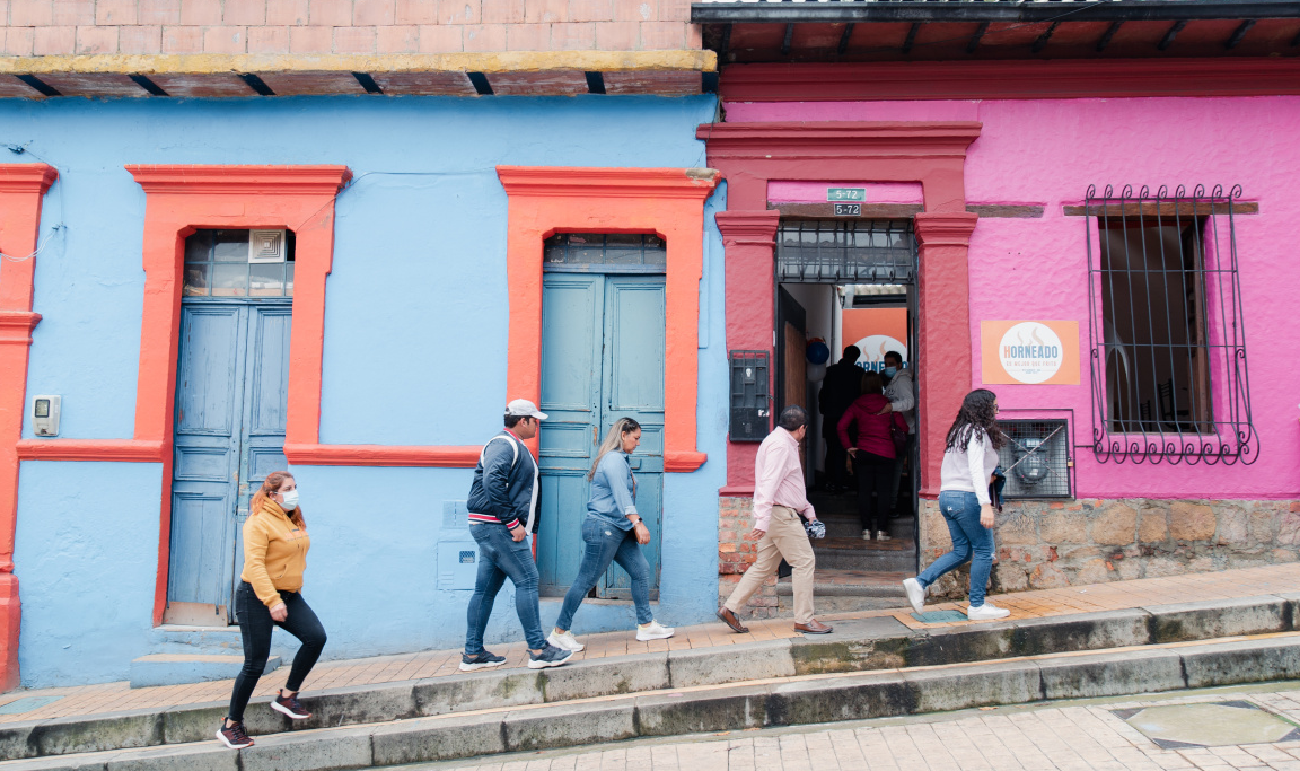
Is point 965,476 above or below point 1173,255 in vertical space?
below

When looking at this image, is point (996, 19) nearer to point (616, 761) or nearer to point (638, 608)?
point (638, 608)

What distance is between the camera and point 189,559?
6824 mm

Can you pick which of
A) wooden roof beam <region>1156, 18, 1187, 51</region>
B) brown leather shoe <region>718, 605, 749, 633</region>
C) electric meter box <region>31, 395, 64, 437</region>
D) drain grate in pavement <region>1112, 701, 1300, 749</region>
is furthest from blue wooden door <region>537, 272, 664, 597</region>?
wooden roof beam <region>1156, 18, 1187, 51</region>

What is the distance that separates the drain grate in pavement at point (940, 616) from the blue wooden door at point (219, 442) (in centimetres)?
508

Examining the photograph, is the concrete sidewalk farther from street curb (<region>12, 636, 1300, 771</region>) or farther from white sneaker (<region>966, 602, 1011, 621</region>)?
street curb (<region>12, 636, 1300, 771</region>)

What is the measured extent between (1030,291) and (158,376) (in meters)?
6.96

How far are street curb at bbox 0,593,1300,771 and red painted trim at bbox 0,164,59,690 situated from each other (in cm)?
160

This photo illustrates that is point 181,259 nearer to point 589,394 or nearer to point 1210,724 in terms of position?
point 589,394

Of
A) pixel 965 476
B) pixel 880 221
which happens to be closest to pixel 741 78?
pixel 880 221

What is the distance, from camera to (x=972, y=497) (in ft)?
18.0

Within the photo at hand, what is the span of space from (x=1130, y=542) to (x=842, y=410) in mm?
3051

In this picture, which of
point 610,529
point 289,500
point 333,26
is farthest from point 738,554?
point 333,26

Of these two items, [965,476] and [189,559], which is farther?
[189,559]

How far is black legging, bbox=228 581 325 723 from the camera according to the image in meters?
4.75
